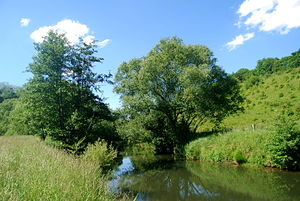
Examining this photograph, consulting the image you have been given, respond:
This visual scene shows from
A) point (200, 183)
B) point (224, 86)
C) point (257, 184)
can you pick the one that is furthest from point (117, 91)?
point (257, 184)

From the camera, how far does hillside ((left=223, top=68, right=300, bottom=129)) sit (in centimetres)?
2436

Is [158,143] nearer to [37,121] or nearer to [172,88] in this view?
[172,88]

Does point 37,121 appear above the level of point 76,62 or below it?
below

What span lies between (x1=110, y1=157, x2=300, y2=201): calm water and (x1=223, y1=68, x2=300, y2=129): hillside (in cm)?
1012

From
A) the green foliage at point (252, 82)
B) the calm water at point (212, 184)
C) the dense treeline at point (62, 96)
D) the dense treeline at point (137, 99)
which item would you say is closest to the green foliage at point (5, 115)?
the dense treeline at point (137, 99)

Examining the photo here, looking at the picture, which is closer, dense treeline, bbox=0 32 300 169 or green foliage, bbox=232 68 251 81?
dense treeline, bbox=0 32 300 169

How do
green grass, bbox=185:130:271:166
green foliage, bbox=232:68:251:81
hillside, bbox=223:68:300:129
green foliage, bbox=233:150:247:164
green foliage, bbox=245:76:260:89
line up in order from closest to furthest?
green grass, bbox=185:130:271:166 < green foliage, bbox=233:150:247:164 < hillside, bbox=223:68:300:129 < green foliage, bbox=245:76:260:89 < green foliage, bbox=232:68:251:81

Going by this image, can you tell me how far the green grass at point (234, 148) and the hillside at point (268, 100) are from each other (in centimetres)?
556

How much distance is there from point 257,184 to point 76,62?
15436 mm

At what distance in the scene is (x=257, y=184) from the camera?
1066cm

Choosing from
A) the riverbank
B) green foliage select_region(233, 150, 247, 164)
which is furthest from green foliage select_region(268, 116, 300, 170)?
green foliage select_region(233, 150, 247, 164)

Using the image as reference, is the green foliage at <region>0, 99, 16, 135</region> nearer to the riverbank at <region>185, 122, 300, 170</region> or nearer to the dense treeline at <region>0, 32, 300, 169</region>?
the dense treeline at <region>0, 32, 300, 169</region>

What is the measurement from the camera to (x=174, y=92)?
22.1 metres

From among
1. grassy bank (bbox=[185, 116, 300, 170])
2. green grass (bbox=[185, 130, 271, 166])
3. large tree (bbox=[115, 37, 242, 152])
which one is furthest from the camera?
large tree (bbox=[115, 37, 242, 152])
